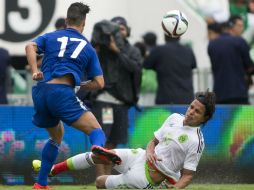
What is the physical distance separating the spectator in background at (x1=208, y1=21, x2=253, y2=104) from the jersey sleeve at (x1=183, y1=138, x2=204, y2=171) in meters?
3.83

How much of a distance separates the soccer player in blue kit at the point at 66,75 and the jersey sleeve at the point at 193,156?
83cm

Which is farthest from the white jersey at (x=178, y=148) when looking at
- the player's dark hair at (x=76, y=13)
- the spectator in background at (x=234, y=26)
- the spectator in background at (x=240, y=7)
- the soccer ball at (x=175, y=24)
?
the spectator in background at (x=240, y=7)

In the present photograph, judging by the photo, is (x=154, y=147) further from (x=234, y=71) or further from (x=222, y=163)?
(x=234, y=71)

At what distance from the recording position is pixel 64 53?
11594mm

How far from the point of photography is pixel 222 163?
1473cm

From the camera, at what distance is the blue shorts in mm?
11492

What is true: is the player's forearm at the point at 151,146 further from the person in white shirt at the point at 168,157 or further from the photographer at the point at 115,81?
A: the photographer at the point at 115,81

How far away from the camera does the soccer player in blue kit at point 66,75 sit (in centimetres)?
1151

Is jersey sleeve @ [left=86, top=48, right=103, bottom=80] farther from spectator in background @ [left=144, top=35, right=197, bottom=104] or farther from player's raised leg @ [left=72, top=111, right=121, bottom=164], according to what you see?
spectator in background @ [left=144, top=35, right=197, bottom=104]

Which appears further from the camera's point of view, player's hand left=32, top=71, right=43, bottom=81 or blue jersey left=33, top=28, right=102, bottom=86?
blue jersey left=33, top=28, right=102, bottom=86

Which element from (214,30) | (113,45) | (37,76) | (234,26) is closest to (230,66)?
(214,30)

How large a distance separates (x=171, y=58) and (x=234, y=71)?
92cm

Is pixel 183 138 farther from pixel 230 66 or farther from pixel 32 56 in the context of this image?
pixel 230 66

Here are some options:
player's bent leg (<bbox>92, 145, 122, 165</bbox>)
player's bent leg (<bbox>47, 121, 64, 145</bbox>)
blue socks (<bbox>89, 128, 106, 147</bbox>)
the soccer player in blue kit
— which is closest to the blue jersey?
the soccer player in blue kit
